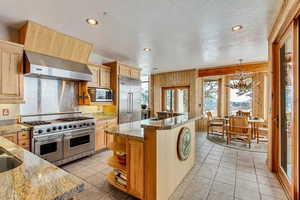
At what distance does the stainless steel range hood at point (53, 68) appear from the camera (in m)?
2.63

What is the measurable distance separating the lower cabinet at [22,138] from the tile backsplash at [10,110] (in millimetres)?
611

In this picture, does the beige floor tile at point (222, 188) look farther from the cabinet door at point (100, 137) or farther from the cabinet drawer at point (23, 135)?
the cabinet drawer at point (23, 135)

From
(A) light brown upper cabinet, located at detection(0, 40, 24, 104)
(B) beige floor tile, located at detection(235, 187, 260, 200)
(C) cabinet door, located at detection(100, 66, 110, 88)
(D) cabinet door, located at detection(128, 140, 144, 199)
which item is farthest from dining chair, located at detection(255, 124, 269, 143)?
(A) light brown upper cabinet, located at detection(0, 40, 24, 104)

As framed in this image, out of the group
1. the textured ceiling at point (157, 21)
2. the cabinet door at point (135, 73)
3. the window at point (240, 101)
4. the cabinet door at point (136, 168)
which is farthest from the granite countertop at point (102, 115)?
the window at point (240, 101)

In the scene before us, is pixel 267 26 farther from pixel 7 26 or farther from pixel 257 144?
pixel 7 26

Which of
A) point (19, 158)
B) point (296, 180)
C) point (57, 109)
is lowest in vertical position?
point (296, 180)

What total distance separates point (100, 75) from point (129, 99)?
1.15 m

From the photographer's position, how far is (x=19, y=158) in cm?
110

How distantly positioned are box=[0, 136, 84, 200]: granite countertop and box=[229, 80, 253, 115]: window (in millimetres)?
6614

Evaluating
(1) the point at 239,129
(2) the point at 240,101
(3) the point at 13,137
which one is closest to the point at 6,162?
(3) the point at 13,137

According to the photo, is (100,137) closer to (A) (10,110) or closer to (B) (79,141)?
(B) (79,141)

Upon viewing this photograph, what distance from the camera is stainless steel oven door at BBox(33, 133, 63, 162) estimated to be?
258cm

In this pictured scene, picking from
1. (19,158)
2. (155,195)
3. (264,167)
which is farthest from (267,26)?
(19,158)

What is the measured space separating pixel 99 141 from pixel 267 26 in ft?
14.2
